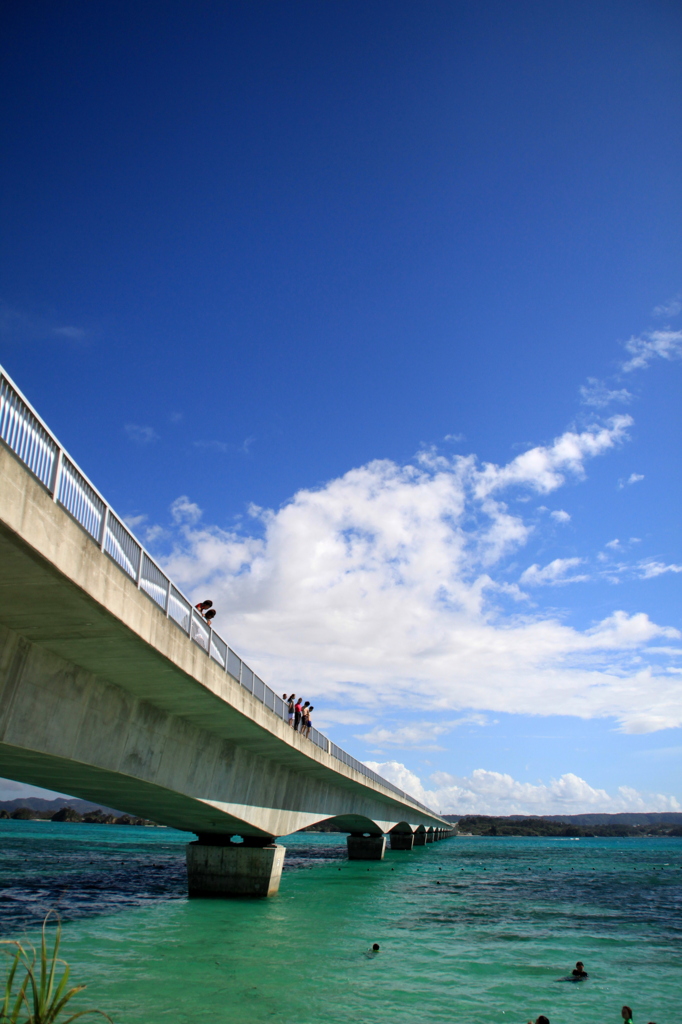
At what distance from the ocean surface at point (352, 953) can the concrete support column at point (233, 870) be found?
0.83 meters

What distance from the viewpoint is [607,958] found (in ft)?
58.5

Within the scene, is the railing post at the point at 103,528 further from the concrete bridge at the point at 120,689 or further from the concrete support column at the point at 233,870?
the concrete support column at the point at 233,870

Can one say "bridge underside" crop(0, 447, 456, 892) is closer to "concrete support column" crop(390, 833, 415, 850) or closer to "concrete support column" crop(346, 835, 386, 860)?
"concrete support column" crop(346, 835, 386, 860)

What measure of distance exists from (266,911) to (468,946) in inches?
283

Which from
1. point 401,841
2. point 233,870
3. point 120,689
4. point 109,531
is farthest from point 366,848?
point 109,531

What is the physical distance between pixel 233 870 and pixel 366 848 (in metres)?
37.4

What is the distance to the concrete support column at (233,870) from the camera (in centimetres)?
2469

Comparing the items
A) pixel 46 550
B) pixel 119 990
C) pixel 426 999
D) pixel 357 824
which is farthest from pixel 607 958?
pixel 357 824

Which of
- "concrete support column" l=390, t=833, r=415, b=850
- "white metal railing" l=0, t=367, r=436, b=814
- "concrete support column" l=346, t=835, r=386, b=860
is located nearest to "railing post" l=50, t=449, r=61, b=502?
"white metal railing" l=0, t=367, r=436, b=814

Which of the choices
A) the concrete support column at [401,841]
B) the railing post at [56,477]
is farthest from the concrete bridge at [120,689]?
the concrete support column at [401,841]

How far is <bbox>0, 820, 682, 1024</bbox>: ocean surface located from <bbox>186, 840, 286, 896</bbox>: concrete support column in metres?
0.83

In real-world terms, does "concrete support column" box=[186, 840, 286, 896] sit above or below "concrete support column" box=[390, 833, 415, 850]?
above

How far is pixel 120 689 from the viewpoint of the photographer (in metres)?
14.3

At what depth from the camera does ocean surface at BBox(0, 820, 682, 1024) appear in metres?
12.2
